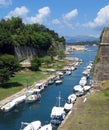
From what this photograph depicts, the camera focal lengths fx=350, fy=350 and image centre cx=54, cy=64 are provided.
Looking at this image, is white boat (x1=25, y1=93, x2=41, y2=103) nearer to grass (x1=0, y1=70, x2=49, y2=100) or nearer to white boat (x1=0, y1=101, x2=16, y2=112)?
grass (x1=0, y1=70, x2=49, y2=100)

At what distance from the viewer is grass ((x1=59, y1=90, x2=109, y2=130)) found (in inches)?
1119

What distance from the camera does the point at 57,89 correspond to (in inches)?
2400

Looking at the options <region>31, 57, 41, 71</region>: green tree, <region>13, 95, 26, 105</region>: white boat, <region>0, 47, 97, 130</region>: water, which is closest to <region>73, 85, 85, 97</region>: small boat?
<region>0, 47, 97, 130</region>: water

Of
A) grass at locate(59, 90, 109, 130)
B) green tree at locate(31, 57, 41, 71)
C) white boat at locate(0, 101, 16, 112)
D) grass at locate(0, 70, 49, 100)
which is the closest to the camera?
grass at locate(59, 90, 109, 130)

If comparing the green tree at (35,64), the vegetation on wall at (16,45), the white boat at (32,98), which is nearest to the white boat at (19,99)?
the white boat at (32,98)

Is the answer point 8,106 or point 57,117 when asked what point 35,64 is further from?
point 57,117

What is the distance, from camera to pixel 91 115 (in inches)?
1239

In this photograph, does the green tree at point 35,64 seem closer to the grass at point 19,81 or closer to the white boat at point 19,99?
the grass at point 19,81

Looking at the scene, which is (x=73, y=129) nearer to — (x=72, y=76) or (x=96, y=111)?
(x=96, y=111)

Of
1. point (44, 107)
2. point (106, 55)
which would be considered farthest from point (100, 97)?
point (44, 107)

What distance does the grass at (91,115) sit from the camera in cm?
2842

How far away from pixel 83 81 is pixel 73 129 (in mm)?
36461

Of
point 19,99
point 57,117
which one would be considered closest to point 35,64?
point 19,99

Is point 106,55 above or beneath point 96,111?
above
